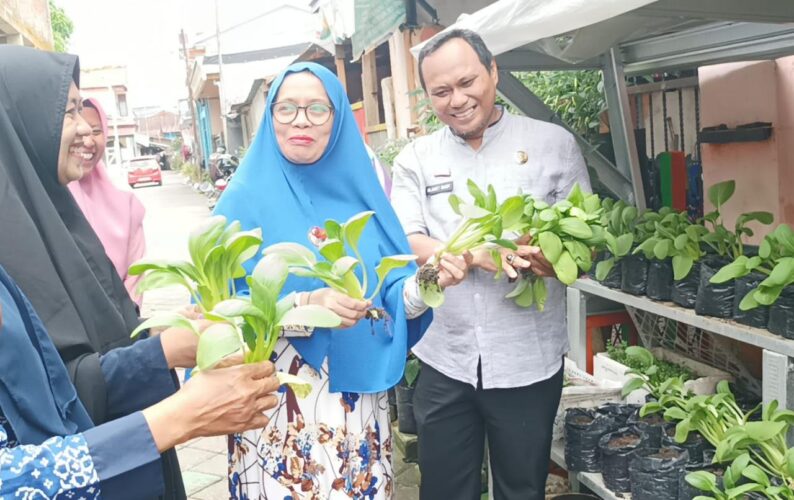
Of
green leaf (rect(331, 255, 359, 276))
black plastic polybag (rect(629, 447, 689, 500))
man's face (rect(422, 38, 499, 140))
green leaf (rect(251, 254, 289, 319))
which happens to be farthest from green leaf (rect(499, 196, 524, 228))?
black plastic polybag (rect(629, 447, 689, 500))

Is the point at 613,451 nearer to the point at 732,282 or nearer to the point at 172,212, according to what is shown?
the point at 732,282

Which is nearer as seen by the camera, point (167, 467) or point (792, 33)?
point (167, 467)

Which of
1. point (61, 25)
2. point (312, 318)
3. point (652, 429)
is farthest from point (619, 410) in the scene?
point (61, 25)

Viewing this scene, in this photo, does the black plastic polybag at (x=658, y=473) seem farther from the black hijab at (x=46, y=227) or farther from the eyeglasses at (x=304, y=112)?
the black hijab at (x=46, y=227)

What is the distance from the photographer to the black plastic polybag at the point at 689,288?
88.4 inches

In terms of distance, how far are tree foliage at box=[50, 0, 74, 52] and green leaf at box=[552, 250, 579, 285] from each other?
27855 mm

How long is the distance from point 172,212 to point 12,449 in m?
18.4

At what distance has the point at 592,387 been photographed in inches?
113

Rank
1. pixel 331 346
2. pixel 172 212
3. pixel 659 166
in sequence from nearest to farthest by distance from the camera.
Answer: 1. pixel 331 346
2. pixel 659 166
3. pixel 172 212

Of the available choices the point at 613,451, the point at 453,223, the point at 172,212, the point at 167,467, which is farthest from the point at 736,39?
the point at 172,212

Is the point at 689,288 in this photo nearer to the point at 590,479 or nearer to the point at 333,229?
the point at 590,479

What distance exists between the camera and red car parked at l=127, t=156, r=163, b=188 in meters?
30.9

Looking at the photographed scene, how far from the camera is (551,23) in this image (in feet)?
6.35

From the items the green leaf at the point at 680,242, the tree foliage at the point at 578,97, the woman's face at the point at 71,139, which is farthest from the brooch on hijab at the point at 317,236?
the tree foliage at the point at 578,97
